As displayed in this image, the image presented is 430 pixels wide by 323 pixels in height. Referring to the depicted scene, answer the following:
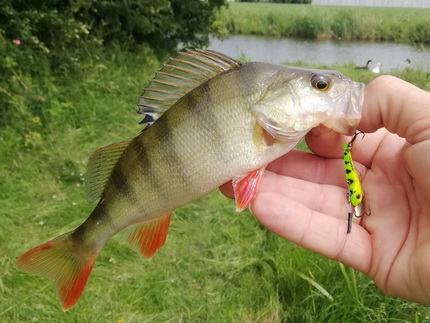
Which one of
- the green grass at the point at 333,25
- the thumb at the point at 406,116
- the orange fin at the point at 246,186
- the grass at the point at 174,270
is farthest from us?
the green grass at the point at 333,25

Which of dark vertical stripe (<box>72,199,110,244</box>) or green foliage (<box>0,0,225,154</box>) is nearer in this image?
dark vertical stripe (<box>72,199,110,244</box>)

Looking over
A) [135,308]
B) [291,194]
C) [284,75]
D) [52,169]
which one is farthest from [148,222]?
[52,169]

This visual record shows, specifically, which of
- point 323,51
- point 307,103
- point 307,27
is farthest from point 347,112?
point 307,27

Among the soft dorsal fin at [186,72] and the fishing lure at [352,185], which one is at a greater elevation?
the soft dorsal fin at [186,72]

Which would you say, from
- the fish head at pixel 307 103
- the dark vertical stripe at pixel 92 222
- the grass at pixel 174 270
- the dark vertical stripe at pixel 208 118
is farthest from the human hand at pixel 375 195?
the grass at pixel 174 270

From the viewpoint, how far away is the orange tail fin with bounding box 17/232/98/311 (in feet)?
6.19

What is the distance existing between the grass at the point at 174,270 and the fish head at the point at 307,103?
4.65ft

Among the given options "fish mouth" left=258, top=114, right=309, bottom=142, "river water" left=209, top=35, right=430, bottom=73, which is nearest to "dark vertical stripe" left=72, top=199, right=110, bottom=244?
"fish mouth" left=258, top=114, right=309, bottom=142

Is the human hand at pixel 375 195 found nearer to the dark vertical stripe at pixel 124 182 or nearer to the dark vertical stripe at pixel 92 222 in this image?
the dark vertical stripe at pixel 124 182

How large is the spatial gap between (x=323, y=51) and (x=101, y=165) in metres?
16.2

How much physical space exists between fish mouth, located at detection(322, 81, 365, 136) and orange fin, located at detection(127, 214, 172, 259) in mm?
803

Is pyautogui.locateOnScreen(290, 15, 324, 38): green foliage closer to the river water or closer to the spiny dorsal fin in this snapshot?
the river water

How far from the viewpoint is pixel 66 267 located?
190cm

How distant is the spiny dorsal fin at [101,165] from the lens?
183 cm
